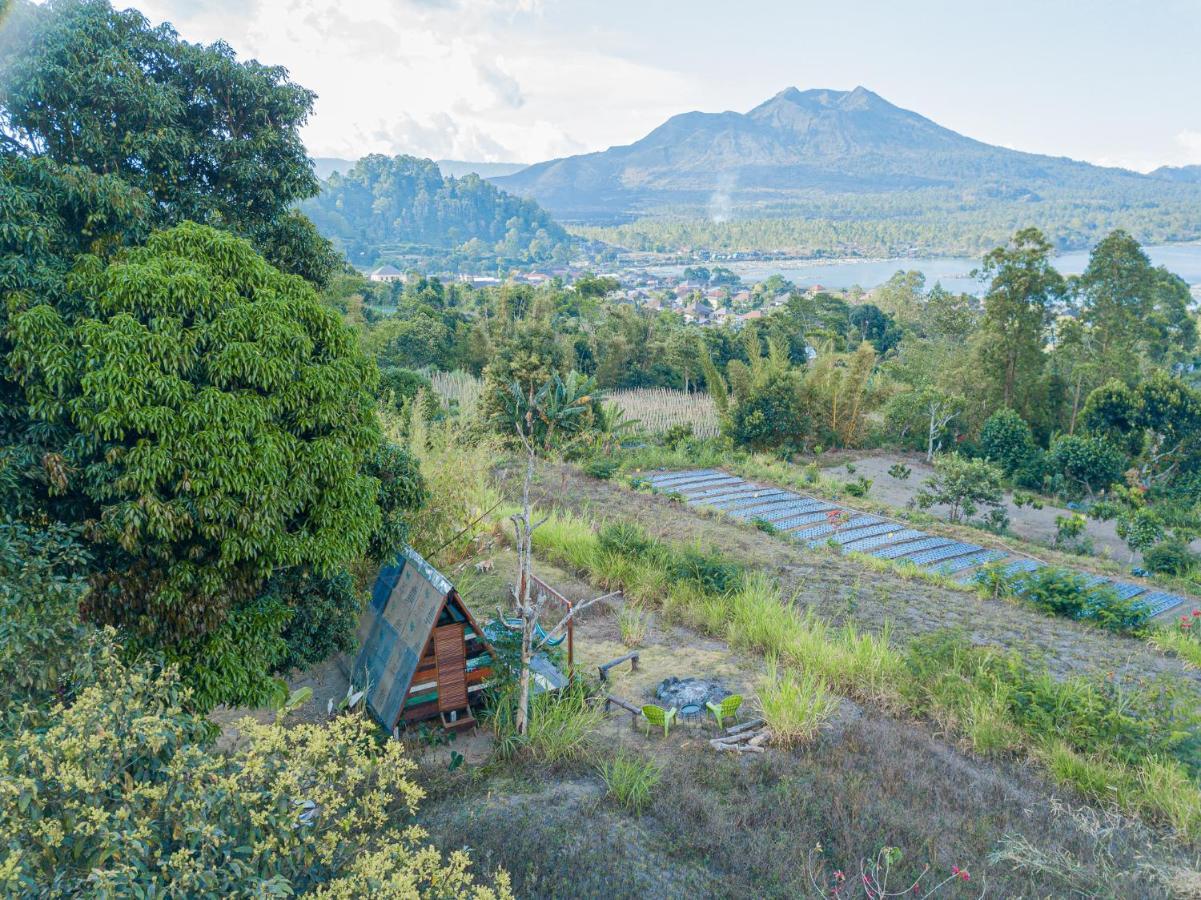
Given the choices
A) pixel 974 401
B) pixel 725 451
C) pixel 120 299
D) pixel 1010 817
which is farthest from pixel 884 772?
pixel 974 401

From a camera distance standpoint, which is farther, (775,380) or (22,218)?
(775,380)

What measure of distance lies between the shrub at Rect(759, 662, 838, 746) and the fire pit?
463mm

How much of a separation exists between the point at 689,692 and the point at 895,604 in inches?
143

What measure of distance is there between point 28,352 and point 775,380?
16212 millimetres

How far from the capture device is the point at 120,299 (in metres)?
3.99

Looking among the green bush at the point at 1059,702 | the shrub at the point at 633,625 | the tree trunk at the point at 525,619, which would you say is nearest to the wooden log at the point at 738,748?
the tree trunk at the point at 525,619

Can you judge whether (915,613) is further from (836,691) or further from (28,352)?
(28,352)

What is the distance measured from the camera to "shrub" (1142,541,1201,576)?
10820 mm

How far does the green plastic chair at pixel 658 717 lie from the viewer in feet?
17.5

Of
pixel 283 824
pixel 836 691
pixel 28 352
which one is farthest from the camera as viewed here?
pixel 836 691

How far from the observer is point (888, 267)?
14675cm

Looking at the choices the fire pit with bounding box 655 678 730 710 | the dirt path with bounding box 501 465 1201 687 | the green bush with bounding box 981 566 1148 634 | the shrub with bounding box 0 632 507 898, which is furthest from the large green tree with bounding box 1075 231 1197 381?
the shrub with bounding box 0 632 507 898

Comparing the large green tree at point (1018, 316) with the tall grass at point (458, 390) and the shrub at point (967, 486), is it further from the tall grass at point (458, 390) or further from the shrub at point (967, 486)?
the tall grass at point (458, 390)

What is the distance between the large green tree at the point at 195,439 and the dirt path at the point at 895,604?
18.3 ft
